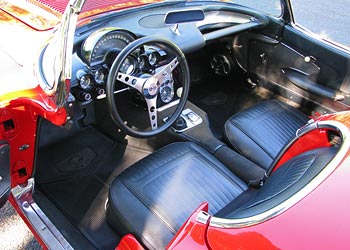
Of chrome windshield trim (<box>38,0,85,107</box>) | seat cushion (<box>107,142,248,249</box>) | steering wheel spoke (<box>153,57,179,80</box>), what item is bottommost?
seat cushion (<box>107,142,248,249</box>)

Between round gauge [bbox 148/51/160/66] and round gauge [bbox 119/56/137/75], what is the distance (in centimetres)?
10

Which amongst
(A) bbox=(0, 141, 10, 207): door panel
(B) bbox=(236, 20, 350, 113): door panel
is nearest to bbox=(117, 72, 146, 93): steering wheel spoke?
(A) bbox=(0, 141, 10, 207): door panel

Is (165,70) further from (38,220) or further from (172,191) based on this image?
(38,220)

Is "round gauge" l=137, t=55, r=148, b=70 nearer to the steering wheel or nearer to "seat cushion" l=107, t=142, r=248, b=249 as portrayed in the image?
the steering wheel

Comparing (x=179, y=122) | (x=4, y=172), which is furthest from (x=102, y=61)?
(x=179, y=122)

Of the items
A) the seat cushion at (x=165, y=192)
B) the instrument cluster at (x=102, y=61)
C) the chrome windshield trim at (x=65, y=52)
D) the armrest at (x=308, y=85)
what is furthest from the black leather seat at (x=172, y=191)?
the armrest at (x=308, y=85)

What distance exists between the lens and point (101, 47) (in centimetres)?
194

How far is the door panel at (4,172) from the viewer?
1.76 m

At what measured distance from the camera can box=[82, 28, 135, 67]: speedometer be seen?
1.90m

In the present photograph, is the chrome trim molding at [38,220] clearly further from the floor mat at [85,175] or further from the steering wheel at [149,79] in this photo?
the steering wheel at [149,79]

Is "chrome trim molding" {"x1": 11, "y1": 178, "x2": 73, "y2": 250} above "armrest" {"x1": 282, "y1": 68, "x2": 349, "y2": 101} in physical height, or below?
below

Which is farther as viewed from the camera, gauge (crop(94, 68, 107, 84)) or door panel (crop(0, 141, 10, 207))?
gauge (crop(94, 68, 107, 84))

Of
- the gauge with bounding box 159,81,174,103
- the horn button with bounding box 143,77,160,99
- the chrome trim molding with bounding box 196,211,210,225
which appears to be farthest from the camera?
the gauge with bounding box 159,81,174,103

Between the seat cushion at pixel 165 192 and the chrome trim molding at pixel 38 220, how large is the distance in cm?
27
